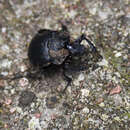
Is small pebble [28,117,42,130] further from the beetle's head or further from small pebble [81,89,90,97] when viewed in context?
the beetle's head

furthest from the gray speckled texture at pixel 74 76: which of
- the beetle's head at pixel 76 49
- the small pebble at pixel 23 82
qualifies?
the beetle's head at pixel 76 49

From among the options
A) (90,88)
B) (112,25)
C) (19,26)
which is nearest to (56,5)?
(19,26)

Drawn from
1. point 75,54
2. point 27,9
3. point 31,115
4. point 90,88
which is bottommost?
point 31,115

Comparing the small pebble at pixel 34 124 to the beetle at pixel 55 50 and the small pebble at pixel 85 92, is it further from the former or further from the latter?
the small pebble at pixel 85 92

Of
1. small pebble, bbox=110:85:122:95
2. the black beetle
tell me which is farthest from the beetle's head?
small pebble, bbox=110:85:122:95

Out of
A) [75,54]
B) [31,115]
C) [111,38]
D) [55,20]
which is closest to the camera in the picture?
[31,115]

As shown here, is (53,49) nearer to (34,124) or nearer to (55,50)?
(55,50)

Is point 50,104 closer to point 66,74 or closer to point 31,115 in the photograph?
point 31,115

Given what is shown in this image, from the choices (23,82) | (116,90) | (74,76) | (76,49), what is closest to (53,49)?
(76,49)
